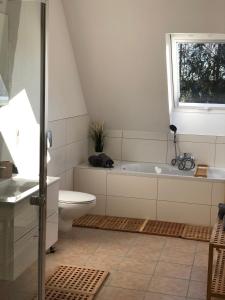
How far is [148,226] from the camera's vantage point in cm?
470

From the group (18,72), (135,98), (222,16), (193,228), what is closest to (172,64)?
(135,98)

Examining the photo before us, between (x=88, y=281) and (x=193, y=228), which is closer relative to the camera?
(x=88, y=281)

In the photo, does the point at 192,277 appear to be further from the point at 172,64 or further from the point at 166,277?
the point at 172,64

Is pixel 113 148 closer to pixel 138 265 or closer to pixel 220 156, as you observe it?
pixel 220 156

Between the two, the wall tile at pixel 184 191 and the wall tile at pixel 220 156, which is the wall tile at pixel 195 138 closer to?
the wall tile at pixel 220 156

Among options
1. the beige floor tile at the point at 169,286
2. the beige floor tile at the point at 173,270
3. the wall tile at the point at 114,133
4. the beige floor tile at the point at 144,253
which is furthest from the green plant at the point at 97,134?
the beige floor tile at the point at 169,286

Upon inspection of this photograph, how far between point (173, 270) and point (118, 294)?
0.62 metres

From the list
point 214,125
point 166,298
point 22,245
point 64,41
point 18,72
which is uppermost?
point 64,41

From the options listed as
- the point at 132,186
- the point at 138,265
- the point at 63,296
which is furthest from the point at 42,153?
the point at 132,186

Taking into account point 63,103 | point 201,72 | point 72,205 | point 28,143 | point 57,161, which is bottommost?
point 72,205

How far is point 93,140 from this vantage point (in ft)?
18.1

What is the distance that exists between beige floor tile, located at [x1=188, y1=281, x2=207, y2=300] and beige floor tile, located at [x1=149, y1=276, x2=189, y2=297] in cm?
4

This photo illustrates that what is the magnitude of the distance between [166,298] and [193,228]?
158 centimetres

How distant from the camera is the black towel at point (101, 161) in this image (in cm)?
514
